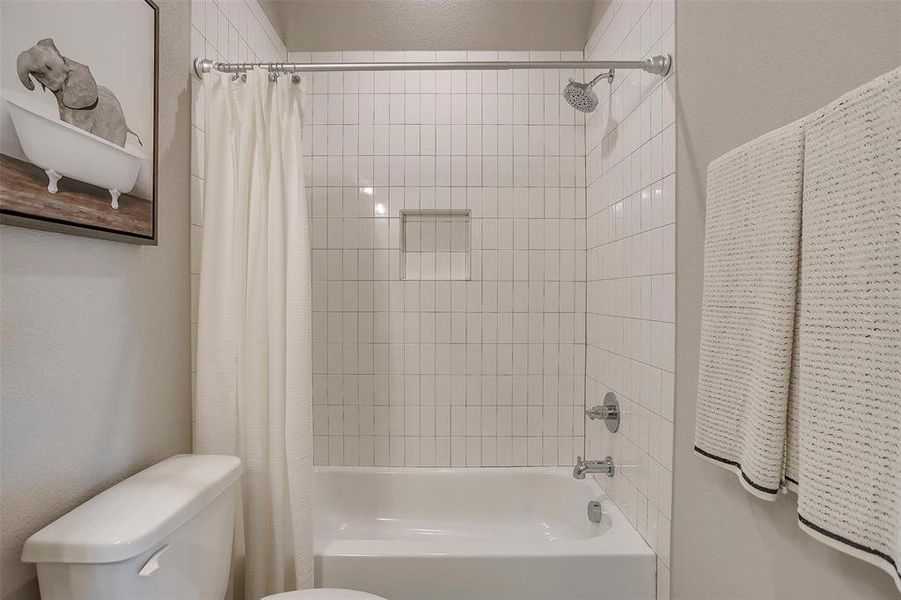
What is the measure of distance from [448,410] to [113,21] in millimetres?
1871

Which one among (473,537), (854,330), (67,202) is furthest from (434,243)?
(854,330)

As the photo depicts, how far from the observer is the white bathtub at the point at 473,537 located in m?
1.55

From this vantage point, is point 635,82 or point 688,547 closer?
point 688,547

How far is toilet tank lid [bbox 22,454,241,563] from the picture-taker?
0.86 meters

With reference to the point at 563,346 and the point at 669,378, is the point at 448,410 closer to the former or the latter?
the point at 563,346

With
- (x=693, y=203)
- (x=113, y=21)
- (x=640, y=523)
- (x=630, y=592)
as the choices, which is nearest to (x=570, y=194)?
(x=693, y=203)

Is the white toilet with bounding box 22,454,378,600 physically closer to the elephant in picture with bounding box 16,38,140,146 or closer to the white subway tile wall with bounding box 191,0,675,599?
the elephant in picture with bounding box 16,38,140,146

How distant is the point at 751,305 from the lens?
938 mm

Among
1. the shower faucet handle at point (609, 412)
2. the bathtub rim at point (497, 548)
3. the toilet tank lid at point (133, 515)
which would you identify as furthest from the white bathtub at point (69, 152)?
the shower faucet handle at point (609, 412)

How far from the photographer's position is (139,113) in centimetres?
120

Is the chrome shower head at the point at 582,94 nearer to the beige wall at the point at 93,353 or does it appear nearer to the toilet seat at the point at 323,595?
the beige wall at the point at 93,353

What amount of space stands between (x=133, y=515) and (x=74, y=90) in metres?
0.85

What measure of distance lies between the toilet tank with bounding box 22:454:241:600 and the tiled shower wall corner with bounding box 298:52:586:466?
113 centimetres

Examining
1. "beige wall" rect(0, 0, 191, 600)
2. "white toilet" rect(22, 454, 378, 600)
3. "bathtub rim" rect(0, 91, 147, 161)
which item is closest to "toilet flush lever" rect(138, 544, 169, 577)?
"white toilet" rect(22, 454, 378, 600)
